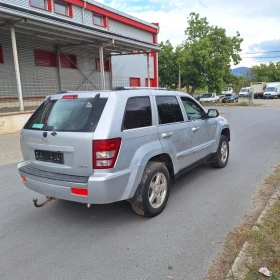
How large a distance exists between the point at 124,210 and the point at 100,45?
13547 mm

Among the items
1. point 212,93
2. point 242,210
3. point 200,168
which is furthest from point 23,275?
point 212,93

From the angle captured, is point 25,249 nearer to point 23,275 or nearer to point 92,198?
point 23,275

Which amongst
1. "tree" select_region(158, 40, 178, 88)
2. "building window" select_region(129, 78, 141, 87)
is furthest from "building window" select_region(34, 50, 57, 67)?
"tree" select_region(158, 40, 178, 88)

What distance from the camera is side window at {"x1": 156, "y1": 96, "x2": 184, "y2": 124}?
4.10 metres

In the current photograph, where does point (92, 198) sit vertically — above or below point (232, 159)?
above

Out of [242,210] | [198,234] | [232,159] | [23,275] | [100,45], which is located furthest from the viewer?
[100,45]

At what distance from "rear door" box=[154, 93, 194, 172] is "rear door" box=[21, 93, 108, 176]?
3.47ft

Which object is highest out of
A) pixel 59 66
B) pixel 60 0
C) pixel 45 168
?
pixel 60 0

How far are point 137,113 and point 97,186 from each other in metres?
1.13

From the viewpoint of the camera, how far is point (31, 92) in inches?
653

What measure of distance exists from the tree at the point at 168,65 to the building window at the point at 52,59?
16797 mm

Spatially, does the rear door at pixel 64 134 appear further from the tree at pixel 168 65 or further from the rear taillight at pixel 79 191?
the tree at pixel 168 65

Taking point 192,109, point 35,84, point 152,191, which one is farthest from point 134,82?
point 152,191

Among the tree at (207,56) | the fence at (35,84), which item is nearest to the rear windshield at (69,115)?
the fence at (35,84)
